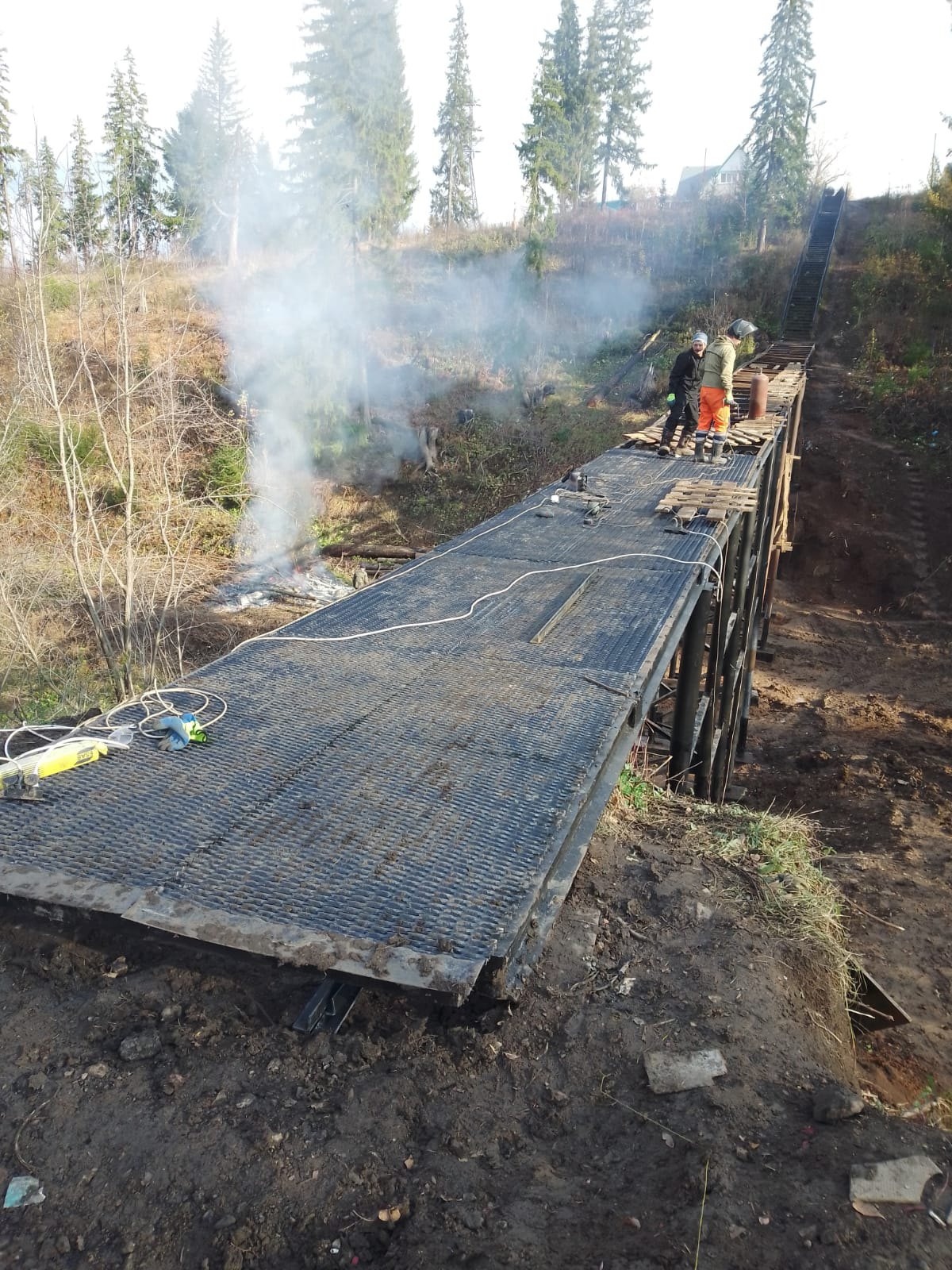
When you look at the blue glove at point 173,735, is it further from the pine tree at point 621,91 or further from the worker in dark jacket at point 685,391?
the pine tree at point 621,91

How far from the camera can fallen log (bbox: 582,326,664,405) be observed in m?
21.7

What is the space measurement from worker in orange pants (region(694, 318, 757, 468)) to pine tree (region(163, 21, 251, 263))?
27.6 metres

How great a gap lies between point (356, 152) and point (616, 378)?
9486 millimetres

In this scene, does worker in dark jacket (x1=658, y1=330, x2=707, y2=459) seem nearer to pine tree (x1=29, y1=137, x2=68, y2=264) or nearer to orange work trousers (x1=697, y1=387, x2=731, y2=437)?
orange work trousers (x1=697, y1=387, x2=731, y2=437)

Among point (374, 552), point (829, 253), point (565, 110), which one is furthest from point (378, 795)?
point (565, 110)

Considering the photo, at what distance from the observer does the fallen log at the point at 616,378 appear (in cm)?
2173

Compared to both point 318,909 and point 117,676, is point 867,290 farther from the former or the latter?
point 318,909

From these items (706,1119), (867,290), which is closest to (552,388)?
(867,290)

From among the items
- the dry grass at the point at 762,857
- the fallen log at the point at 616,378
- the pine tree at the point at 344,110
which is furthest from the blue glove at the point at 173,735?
the pine tree at the point at 344,110

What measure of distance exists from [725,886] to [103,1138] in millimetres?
2685

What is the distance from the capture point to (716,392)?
8.12 m

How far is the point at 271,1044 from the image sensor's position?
7.29ft

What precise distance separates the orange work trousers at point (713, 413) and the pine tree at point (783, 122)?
2375cm

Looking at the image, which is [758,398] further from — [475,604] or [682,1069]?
A: [682,1069]
